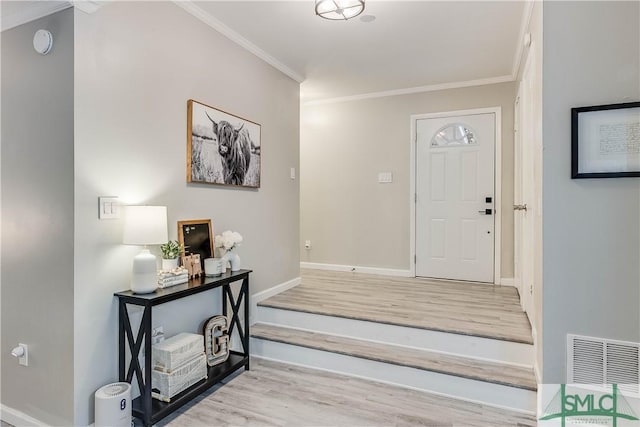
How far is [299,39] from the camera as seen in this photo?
3.12 meters

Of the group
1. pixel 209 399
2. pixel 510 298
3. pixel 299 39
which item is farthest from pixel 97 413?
pixel 510 298

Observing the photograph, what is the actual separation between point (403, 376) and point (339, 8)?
2.51 meters

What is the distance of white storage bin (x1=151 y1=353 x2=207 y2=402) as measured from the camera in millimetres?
2156

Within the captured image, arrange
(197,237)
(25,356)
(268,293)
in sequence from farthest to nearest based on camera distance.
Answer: (268,293), (197,237), (25,356)

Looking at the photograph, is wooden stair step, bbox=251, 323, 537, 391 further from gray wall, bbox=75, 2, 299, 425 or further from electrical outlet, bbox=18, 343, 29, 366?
electrical outlet, bbox=18, 343, 29, 366

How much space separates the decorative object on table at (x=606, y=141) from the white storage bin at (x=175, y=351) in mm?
2444

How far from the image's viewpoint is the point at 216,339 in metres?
2.67

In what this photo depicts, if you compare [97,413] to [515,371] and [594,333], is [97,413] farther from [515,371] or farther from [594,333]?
[594,333]

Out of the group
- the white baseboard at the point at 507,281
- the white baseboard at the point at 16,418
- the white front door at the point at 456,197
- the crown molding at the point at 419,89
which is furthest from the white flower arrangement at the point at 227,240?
the white baseboard at the point at 507,281

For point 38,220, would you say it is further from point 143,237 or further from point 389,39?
point 389,39

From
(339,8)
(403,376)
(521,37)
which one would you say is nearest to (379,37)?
(339,8)

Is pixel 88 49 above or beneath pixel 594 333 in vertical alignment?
above

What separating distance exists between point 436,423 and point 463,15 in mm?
2762

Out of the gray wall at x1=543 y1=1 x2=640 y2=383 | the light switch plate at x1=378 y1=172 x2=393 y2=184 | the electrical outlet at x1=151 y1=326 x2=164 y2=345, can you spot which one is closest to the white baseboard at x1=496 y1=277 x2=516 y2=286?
the light switch plate at x1=378 y1=172 x2=393 y2=184
